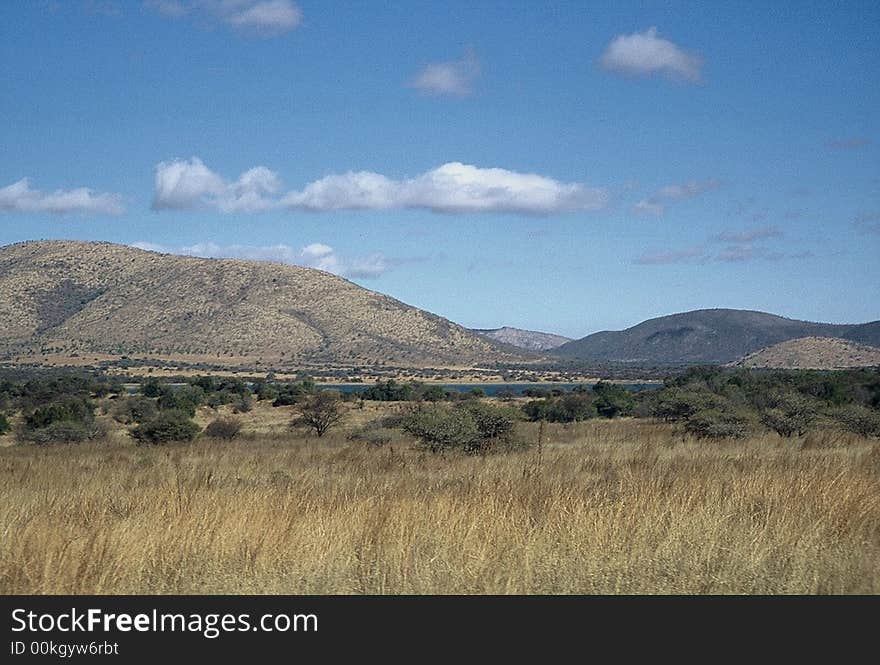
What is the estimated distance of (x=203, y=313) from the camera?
140000mm

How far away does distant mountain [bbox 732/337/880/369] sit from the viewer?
5778 inches

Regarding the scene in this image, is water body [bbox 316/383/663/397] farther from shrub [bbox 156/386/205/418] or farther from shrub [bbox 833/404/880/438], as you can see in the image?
shrub [bbox 833/404/880/438]

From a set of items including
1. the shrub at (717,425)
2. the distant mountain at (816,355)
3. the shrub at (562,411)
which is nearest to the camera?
the shrub at (717,425)

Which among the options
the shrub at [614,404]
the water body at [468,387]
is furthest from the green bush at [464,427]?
the water body at [468,387]

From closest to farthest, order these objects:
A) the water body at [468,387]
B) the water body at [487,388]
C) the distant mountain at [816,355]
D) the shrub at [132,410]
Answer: the shrub at [132,410]
the water body at [468,387]
the water body at [487,388]
the distant mountain at [816,355]

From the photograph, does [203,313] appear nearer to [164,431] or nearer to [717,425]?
[164,431]

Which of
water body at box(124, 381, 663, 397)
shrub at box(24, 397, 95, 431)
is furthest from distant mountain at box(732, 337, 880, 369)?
shrub at box(24, 397, 95, 431)

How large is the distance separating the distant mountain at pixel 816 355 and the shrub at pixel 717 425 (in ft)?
402

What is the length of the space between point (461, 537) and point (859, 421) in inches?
813

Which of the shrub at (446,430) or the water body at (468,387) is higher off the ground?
the shrub at (446,430)

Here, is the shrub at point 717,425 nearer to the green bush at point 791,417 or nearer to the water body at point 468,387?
the green bush at point 791,417

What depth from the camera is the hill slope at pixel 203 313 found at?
13225 cm
